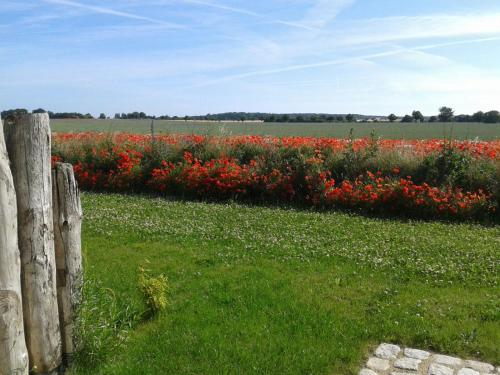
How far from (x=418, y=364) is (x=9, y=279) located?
3332mm

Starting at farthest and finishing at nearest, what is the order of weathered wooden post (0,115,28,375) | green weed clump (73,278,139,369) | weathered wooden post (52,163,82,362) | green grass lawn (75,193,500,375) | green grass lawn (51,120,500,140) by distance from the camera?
green grass lawn (51,120,500,140) < green grass lawn (75,193,500,375) < green weed clump (73,278,139,369) < weathered wooden post (52,163,82,362) < weathered wooden post (0,115,28,375)

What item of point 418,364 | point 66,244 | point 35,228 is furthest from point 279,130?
point 35,228

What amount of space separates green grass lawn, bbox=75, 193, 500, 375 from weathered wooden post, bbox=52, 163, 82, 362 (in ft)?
1.89

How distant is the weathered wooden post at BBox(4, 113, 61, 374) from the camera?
3.55 m

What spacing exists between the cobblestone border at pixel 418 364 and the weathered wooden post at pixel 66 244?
2.42m

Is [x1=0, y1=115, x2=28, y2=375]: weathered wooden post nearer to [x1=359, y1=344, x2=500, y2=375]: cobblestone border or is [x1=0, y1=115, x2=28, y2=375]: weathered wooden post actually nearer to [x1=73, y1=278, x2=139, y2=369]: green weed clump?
[x1=73, y1=278, x2=139, y2=369]: green weed clump

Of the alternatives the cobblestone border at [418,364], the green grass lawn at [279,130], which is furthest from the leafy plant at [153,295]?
the green grass lawn at [279,130]

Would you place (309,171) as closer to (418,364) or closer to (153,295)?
(153,295)

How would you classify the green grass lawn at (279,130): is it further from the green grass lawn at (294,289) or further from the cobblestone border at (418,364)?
the cobblestone border at (418,364)

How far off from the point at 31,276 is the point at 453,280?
4998mm

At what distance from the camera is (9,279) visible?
334 centimetres

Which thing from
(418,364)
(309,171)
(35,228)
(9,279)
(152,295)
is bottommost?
(418,364)

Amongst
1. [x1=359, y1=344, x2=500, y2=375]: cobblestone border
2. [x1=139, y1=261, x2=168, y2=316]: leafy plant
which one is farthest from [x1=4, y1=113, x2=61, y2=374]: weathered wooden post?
[x1=359, y1=344, x2=500, y2=375]: cobblestone border

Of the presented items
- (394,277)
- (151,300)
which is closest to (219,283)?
(151,300)
